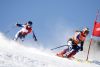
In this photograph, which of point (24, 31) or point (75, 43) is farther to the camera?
point (24, 31)

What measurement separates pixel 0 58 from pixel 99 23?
11.5m

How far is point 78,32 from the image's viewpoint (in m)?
22.1

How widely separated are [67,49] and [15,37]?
3.89 m

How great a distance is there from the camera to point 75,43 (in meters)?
22.2

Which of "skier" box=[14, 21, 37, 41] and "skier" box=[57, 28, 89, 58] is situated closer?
"skier" box=[57, 28, 89, 58]

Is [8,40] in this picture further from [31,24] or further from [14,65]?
[14,65]

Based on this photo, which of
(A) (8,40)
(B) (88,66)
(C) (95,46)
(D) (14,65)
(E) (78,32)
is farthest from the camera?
(C) (95,46)

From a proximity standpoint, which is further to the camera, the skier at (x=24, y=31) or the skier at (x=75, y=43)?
the skier at (x=24, y=31)

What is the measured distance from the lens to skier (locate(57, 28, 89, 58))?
22.1m

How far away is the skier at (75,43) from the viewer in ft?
72.4

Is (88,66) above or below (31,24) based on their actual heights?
below

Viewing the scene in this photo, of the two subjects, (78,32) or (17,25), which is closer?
(78,32)

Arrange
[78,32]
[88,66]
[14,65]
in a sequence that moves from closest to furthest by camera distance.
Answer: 1. [14,65]
2. [88,66]
3. [78,32]

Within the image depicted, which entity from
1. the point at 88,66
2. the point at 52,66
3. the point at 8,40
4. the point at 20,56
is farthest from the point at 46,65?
the point at 8,40
